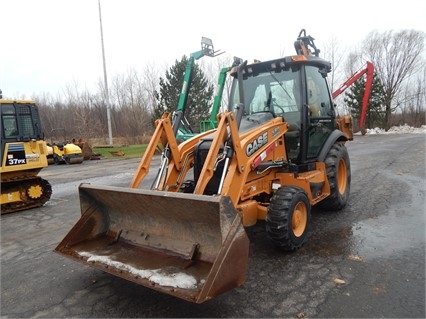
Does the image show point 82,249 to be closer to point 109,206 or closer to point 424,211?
point 109,206

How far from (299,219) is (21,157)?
6.34 m

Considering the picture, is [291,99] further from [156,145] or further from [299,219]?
[156,145]

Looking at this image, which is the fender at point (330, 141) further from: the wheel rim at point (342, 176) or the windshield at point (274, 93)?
the windshield at point (274, 93)

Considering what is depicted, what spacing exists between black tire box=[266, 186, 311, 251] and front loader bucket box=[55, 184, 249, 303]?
926 mm

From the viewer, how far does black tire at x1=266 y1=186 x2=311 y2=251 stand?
405 centimetres

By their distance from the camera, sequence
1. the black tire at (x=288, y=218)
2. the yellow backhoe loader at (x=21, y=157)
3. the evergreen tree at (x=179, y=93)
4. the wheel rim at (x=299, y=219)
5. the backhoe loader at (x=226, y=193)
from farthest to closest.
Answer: the evergreen tree at (x=179, y=93)
the yellow backhoe loader at (x=21, y=157)
the wheel rim at (x=299, y=219)
the black tire at (x=288, y=218)
the backhoe loader at (x=226, y=193)

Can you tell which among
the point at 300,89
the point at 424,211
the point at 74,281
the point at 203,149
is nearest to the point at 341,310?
the point at 203,149

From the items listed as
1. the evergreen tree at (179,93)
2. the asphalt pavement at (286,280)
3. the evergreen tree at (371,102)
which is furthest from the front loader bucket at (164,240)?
the evergreen tree at (371,102)

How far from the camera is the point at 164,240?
376cm

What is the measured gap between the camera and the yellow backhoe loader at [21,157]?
7.56m

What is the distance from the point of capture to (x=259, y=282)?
3666 millimetres

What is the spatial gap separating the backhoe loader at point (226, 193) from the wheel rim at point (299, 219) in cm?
1

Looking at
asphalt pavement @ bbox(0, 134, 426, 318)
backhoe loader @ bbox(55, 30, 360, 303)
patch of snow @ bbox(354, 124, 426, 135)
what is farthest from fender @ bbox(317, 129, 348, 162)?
patch of snow @ bbox(354, 124, 426, 135)

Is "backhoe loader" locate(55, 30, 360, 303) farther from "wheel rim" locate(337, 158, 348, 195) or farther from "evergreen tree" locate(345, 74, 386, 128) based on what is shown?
"evergreen tree" locate(345, 74, 386, 128)
